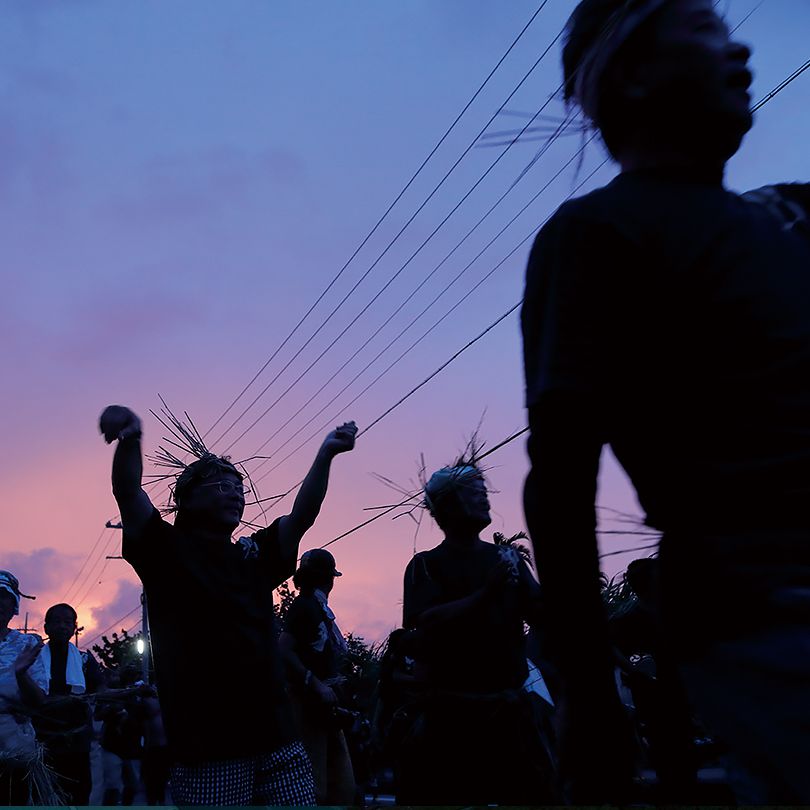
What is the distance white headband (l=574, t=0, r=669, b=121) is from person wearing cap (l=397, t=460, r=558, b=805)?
300 cm

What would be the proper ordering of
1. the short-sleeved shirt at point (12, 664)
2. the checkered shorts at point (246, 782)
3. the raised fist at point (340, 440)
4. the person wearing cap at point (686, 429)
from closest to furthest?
the person wearing cap at point (686, 429)
the checkered shorts at point (246, 782)
the raised fist at point (340, 440)
the short-sleeved shirt at point (12, 664)

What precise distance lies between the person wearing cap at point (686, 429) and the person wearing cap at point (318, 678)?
4.95 m

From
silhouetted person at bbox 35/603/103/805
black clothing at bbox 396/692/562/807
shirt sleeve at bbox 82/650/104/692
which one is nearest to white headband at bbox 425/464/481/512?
black clothing at bbox 396/692/562/807

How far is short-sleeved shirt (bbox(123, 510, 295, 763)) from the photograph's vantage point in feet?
11.8

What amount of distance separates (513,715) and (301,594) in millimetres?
2371

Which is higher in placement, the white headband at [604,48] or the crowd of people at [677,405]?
the white headband at [604,48]

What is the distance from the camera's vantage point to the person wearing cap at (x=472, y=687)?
4.36 m

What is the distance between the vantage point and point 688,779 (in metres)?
4.58

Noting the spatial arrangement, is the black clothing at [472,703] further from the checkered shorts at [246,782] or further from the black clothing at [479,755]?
the checkered shorts at [246,782]

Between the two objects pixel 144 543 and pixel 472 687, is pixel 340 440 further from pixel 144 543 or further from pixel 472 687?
pixel 472 687

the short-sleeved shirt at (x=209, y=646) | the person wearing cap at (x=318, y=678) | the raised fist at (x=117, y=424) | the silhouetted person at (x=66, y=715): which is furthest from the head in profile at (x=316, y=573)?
the raised fist at (x=117, y=424)

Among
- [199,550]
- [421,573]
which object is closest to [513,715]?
[421,573]

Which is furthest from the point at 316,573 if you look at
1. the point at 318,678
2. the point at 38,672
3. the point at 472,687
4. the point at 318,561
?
the point at 472,687

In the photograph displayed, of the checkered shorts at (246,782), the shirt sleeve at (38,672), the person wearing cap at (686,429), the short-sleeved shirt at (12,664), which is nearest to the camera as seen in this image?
the person wearing cap at (686,429)
